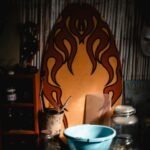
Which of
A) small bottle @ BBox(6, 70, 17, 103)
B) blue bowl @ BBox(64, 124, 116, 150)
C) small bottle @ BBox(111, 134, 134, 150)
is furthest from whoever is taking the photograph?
small bottle @ BBox(111, 134, 134, 150)

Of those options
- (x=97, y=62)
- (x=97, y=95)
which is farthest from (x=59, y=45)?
(x=97, y=95)

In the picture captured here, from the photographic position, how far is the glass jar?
121 inches

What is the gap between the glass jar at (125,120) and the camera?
3.09 meters

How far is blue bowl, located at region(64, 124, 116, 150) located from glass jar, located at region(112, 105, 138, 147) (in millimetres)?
146

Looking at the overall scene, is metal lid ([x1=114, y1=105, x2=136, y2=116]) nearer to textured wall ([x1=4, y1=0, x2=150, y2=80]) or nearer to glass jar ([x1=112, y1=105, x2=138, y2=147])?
glass jar ([x1=112, y1=105, x2=138, y2=147])

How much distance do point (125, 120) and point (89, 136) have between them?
0.34 meters

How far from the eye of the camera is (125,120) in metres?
3.09

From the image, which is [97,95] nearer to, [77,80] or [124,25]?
[77,80]

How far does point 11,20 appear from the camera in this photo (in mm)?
3111

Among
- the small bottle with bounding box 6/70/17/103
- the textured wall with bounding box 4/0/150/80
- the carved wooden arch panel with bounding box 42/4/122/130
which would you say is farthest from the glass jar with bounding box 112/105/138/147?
the small bottle with bounding box 6/70/17/103

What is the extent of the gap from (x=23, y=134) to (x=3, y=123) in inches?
7.9

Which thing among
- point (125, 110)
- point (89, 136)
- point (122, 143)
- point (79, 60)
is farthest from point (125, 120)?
point (79, 60)

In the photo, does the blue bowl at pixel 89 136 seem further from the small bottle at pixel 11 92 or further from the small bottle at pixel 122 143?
the small bottle at pixel 11 92

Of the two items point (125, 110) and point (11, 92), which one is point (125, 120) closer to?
point (125, 110)
